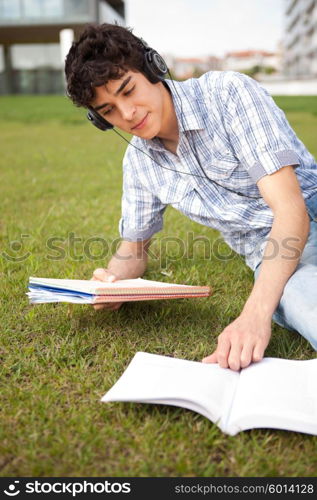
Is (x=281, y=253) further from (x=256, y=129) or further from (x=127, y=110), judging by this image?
(x=127, y=110)

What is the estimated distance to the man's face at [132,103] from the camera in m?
1.63

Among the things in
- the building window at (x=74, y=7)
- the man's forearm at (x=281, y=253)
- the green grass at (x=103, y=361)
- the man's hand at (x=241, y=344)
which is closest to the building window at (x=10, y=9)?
the building window at (x=74, y=7)

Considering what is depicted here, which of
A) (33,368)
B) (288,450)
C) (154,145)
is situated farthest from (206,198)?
(288,450)

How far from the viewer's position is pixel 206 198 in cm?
194

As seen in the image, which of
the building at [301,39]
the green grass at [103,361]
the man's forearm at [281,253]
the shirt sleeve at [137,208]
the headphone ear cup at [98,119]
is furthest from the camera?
the building at [301,39]

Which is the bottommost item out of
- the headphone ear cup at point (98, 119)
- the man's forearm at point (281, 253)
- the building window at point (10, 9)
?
the building window at point (10, 9)

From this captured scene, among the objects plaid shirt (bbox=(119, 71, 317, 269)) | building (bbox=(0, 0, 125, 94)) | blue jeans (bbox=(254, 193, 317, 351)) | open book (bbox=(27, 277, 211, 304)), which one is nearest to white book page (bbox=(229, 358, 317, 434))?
blue jeans (bbox=(254, 193, 317, 351))

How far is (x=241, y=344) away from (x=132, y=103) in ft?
2.55

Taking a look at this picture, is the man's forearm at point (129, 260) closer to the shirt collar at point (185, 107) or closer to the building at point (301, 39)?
the shirt collar at point (185, 107)

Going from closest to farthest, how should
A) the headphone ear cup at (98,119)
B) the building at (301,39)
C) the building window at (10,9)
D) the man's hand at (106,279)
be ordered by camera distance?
the headphone ear cup at (98,119) < the man's hand at (106,279) < the building window at (10,9) < the building at (301,39)

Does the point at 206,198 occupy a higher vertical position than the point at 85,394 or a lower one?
higher

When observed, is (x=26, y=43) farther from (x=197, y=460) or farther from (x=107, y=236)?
(x=197, y=460)

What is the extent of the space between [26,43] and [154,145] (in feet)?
87.1

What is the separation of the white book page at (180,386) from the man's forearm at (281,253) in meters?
0.26
